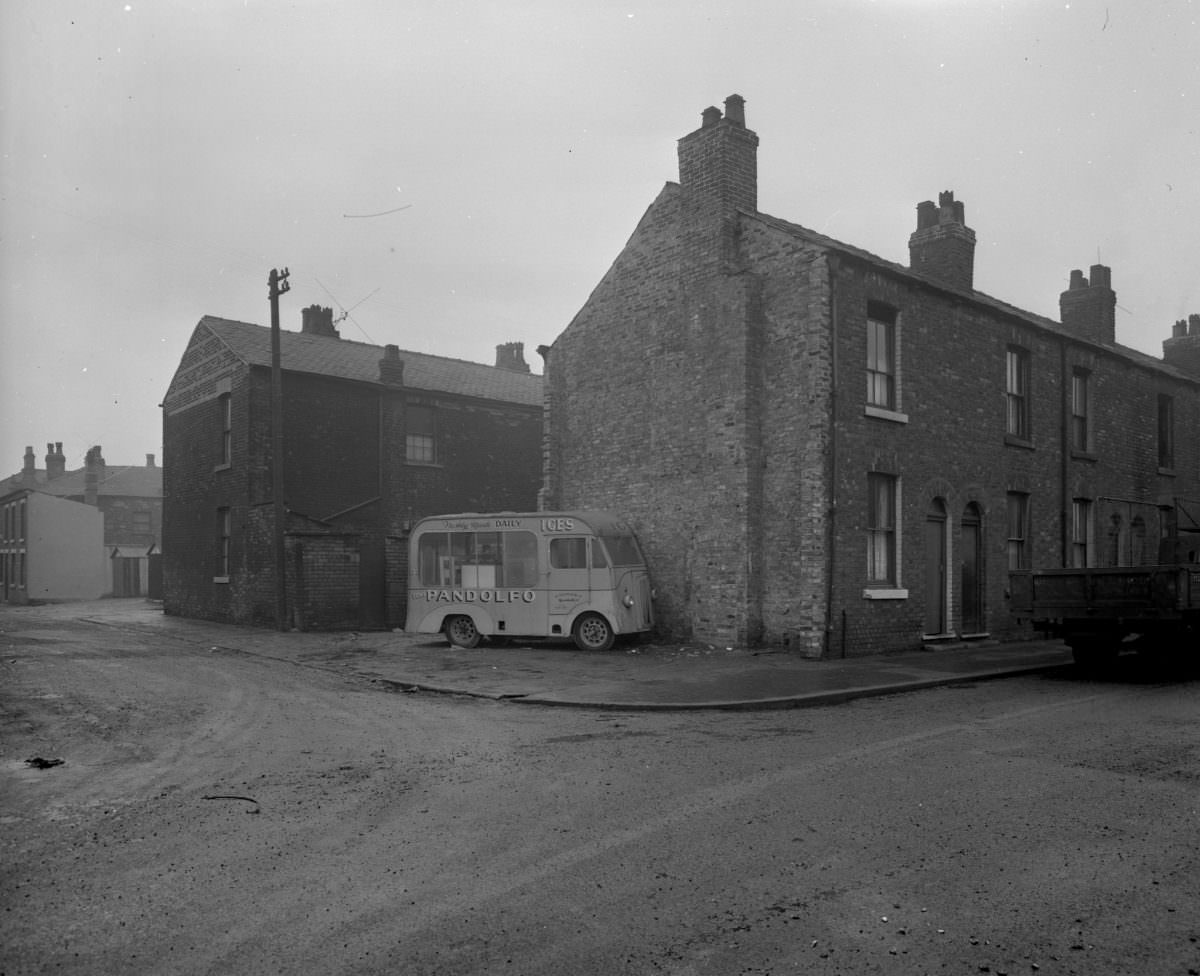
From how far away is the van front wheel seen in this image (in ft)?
53.8

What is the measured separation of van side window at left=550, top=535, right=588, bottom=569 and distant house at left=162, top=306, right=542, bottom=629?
28.5 ft

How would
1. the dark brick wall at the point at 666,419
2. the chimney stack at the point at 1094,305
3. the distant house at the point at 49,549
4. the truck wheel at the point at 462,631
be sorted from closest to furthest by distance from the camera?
the dark brick wall at the point at 666,419
the truck wheel at the point at 462,631
the chimney stack at the point at 1094,305
the distant house at the point at 49,549

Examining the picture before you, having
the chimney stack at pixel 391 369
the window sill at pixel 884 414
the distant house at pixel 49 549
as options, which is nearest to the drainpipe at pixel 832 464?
the window sill at pixel 884 414

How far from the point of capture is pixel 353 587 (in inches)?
927

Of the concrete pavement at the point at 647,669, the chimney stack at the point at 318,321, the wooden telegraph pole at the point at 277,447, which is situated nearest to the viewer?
the concrete pavement at the point at 647,669

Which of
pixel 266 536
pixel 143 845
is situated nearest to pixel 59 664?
pixel 266 536

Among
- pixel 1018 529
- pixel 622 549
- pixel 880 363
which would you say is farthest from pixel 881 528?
pixel 1018 529

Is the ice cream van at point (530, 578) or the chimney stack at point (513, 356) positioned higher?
the chimney stack at point (513, 356)

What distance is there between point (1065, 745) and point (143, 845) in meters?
6.95

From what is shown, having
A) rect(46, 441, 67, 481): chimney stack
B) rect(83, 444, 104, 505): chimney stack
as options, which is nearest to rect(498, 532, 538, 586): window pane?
rect(83, 444, 104, 505): chimney stack

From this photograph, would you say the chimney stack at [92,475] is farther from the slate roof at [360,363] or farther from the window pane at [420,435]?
the window pane at [420,435]

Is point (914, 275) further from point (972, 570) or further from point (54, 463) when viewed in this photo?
point (54, 463)

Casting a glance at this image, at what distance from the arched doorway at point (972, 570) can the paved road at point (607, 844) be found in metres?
7.92

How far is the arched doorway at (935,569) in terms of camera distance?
56.2 feet
